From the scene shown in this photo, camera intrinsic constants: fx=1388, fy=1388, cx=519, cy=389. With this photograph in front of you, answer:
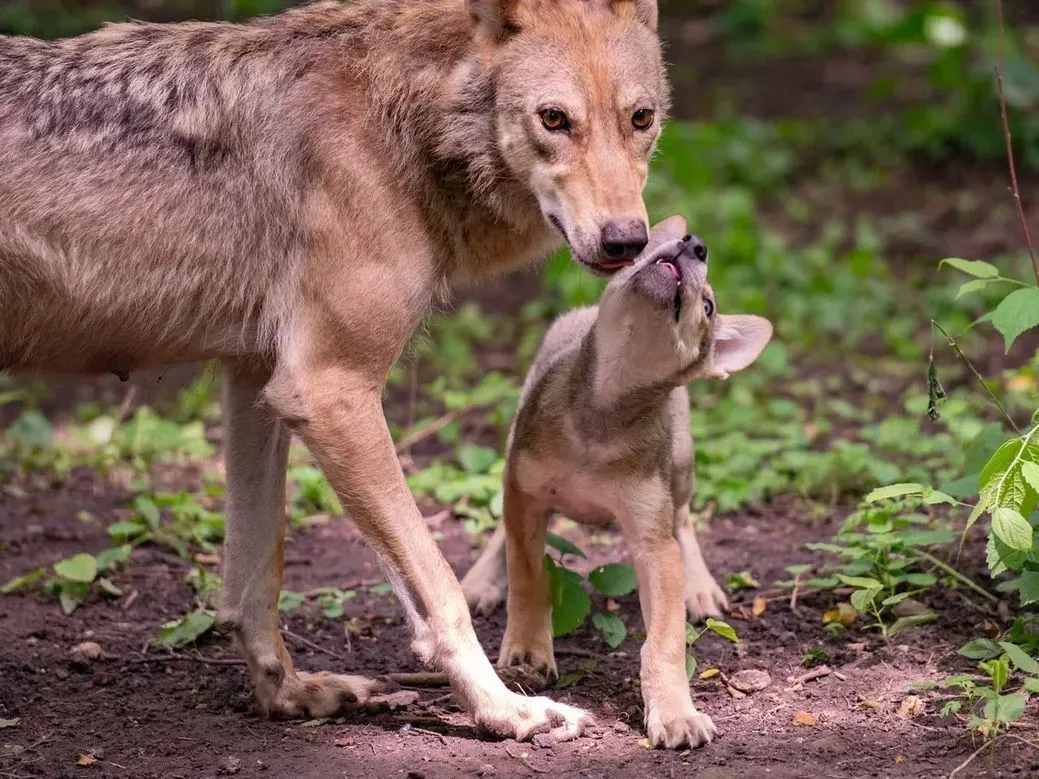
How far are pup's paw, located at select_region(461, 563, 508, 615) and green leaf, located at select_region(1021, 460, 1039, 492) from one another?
8.06 feet

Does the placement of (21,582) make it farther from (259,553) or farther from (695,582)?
(695,582)

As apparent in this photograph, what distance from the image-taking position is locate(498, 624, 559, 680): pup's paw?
17.3 ft

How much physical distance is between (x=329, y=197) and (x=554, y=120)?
84 cm

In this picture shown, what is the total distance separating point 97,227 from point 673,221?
2.15 meters

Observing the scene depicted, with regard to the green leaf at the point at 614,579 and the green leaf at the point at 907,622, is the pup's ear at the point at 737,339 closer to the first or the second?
the green leaf at the point at 614,579

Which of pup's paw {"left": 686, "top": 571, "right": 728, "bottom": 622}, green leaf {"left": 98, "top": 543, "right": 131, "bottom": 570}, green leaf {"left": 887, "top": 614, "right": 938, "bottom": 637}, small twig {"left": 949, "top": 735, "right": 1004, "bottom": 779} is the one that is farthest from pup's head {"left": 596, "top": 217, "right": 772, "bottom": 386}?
green leaf {"left": 98, "top": 543, "right": 131, "bottom": 570}

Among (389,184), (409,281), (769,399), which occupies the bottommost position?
(769,399)

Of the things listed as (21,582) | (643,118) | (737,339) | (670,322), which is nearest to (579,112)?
(643,118)

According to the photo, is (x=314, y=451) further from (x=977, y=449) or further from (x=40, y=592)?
(x=977, y=449)

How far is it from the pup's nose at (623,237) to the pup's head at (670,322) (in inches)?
17.5

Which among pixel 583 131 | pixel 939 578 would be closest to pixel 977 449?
pixel 939 578

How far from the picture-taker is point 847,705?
4.89 metres

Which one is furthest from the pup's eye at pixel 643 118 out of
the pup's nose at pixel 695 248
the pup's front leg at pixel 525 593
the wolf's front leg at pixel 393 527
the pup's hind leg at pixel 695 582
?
the pup's hind leg at pixel 695 582

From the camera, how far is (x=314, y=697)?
5.17 meters
